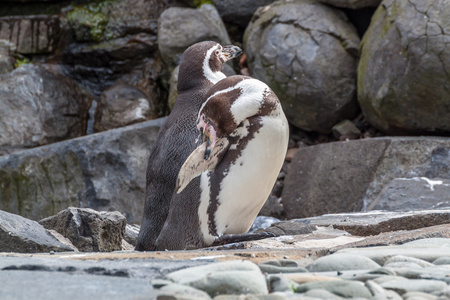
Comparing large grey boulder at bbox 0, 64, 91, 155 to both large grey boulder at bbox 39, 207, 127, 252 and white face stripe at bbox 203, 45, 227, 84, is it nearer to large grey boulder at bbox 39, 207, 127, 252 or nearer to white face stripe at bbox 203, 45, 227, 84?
large grey boulder at bbox 39, 207, 127, 252

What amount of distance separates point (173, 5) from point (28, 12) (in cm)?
226

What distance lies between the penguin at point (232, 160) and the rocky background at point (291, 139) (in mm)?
279

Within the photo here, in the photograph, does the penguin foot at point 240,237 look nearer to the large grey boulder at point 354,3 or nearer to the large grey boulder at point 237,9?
the large grey boulder at point 354,3

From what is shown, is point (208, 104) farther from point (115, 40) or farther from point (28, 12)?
point (28, 12)

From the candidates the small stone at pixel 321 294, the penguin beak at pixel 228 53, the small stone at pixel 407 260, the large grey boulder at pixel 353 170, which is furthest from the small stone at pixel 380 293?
the large grey boulder at pixel 353 170

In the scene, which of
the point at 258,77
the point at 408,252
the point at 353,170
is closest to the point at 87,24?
the point at 258,77

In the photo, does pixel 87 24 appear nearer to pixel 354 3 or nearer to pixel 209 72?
pixel 354 3

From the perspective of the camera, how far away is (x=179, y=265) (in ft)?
6.96

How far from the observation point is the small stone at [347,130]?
8.03 metres

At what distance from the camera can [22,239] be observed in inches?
147

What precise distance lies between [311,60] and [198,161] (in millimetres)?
4786

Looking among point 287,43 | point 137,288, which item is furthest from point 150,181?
point 287,43

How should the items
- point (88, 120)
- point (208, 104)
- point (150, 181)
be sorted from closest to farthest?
point (208, 104), point (150, 181), point (88, 120)

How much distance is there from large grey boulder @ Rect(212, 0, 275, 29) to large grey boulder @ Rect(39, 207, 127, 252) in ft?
18.3
